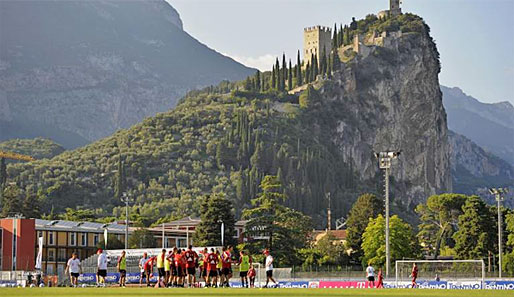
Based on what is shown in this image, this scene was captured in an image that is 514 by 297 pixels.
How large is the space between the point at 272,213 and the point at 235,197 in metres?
77.2

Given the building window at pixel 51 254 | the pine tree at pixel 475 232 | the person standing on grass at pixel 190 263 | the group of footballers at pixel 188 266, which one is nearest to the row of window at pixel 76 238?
the building window at pixel 51 254

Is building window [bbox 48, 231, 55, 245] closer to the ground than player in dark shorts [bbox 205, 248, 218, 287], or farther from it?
farther from it

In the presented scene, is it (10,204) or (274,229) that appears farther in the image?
(10,204)

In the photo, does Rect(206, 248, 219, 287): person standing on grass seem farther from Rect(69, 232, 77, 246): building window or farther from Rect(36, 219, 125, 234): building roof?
Rect(69, 232, 77, 246): building window

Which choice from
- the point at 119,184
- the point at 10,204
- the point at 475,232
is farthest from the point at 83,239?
the point at 119,184

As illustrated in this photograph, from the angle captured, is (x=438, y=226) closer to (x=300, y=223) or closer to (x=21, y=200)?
(x=300, y=223)

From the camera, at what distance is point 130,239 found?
11481cm

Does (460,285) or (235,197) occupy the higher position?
(235,197)

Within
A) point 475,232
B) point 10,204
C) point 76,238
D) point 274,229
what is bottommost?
point 76,238

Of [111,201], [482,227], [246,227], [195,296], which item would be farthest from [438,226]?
[195,296]

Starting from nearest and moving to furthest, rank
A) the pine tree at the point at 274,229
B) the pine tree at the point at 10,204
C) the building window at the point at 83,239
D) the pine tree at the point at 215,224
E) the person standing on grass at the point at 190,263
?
the person standing on grass at the point at 190,263
the pine tree at the point at 215,224
the pine tree at the point at 274,229
the building window at the point at 83,239
the pine tree at the point at 10,204

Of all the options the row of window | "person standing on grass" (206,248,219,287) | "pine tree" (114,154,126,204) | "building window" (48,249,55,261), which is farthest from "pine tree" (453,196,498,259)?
"pine tree" (114,154,126,204)

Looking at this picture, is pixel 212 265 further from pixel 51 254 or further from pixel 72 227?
pixel 72 227

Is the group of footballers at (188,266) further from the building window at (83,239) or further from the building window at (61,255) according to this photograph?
the building window at (83,239)
